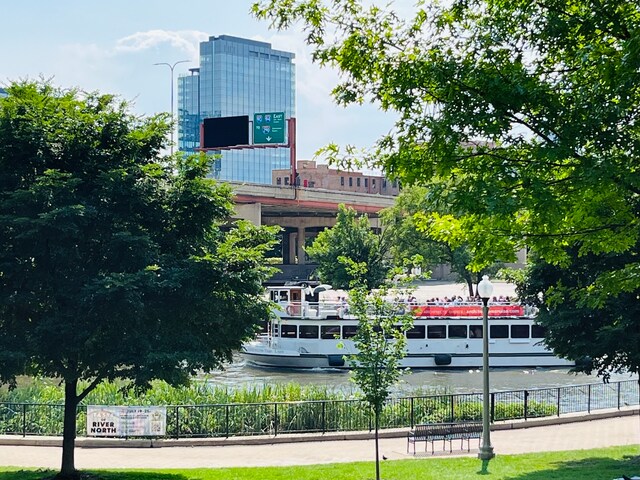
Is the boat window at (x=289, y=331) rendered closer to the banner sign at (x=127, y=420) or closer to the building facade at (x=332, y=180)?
the banner sign at (x=127, y=420)

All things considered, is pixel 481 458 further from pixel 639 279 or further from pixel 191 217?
pixel 191 217

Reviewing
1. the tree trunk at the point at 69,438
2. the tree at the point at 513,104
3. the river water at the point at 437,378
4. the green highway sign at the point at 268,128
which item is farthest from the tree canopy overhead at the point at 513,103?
the green highway sign at the point at 268,128

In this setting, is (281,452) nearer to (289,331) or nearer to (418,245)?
(289,331)

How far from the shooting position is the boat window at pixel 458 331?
1977 inches

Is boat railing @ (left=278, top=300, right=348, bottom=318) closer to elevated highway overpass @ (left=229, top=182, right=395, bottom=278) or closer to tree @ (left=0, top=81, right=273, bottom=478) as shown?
elevated highway overpass @ (left=229, top=182, right=395, bottom=278)

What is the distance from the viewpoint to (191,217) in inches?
700

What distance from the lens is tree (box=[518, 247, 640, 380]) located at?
20.7 meters

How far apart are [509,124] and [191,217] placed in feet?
24.9

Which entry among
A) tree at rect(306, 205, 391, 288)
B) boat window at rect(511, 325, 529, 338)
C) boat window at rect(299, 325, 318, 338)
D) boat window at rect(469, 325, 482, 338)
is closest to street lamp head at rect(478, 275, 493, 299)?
boat window at rect(299, 325, 318, 338)

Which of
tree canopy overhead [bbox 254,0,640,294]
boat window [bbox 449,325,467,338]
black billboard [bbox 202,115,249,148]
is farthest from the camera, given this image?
black billboard [bbox 202,115,249,148]

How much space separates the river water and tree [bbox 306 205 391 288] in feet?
72.0

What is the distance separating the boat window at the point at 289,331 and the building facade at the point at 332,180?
94150 millimetres

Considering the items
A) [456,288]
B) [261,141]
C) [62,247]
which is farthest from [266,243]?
[456,288]

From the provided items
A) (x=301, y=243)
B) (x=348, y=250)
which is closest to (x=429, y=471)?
(x=348, y=250)
